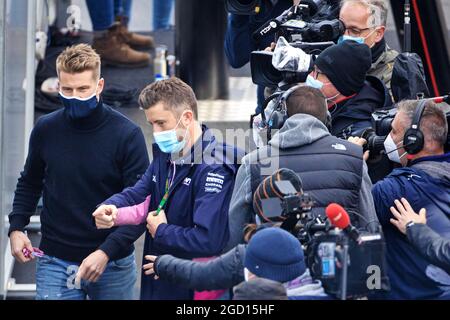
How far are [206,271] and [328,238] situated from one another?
56 cm

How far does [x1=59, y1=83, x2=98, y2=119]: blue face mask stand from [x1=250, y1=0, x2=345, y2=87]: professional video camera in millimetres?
1086

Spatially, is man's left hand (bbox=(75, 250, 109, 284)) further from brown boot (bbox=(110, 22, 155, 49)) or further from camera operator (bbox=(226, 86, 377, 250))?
brown boot (bbox=(110, 22, 155, 49))

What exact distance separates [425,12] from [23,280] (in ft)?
13.1

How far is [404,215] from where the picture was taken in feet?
19.7

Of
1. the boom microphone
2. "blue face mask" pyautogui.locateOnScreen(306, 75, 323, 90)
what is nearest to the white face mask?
"blue face mask" pyautogui.locateOnScreen(306, 75, 323, 90)

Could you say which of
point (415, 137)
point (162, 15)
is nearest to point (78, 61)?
point (415, 137)

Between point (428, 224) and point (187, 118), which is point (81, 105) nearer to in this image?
point (187, 118)

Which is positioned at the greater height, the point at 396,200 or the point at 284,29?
the point at 284,29

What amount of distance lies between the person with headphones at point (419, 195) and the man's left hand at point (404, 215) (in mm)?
37

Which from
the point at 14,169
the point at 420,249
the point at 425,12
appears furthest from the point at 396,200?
the point at 425,12

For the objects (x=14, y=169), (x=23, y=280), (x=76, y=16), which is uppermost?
(x=76, y=16)
